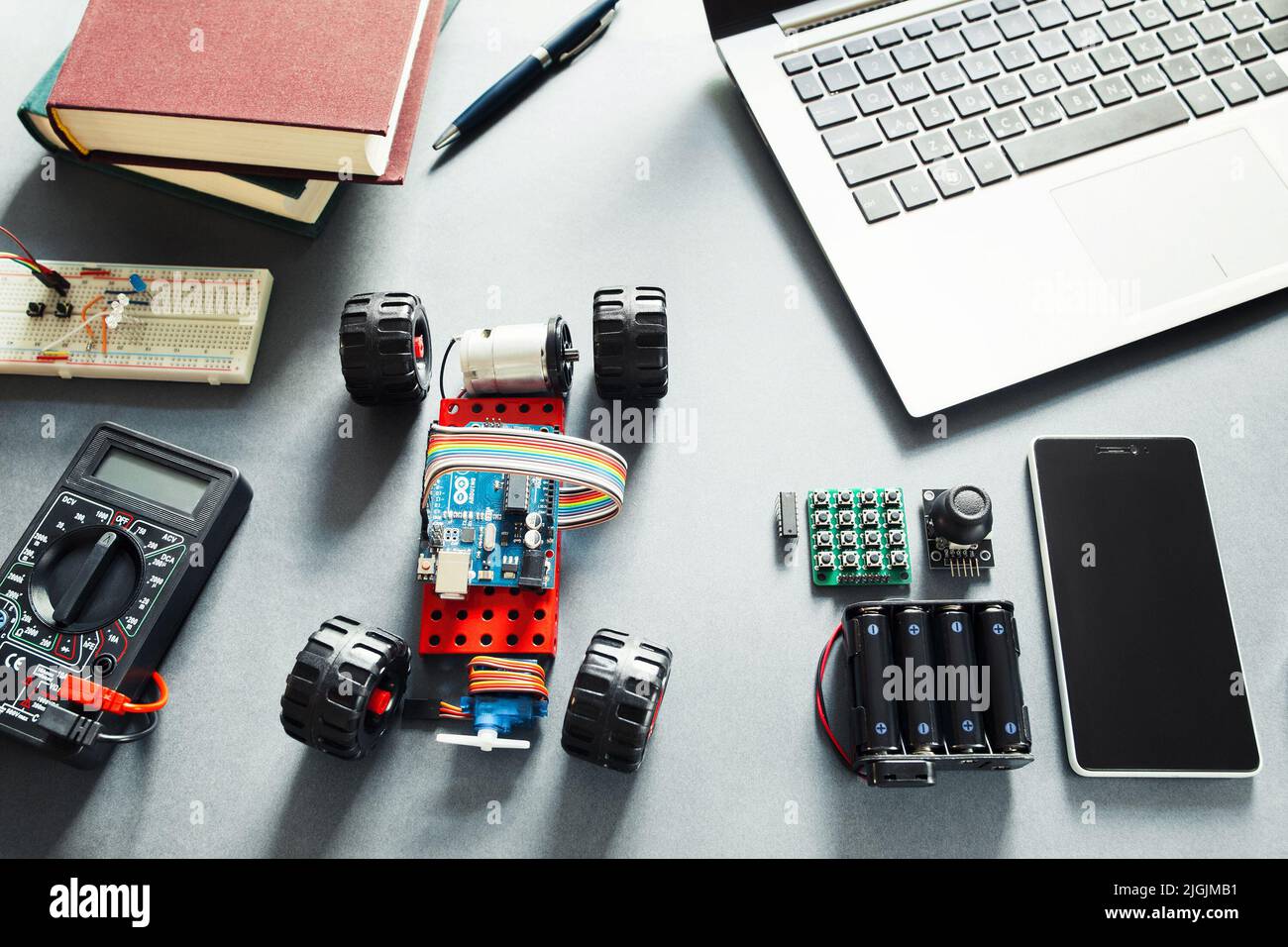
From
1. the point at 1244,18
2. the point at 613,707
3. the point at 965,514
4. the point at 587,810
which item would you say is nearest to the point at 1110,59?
the point at 1244,18

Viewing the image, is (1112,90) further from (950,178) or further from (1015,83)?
(950,178)

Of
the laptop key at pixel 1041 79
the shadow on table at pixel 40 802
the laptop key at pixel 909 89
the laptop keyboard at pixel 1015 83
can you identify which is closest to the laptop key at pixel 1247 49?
the laptop keyboard at pixel 1015 83

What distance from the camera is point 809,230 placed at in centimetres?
161

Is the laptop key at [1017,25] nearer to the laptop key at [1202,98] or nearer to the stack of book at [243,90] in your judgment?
the laptop key at [1202,98]

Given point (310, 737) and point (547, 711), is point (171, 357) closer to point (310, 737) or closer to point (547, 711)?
point (310, 737)

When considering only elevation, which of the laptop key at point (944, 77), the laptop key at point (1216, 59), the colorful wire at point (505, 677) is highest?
the laptop key at point (944, 77)

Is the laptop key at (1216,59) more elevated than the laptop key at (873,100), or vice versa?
the laptop key at (873,100)

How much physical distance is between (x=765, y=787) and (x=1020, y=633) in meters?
0.46

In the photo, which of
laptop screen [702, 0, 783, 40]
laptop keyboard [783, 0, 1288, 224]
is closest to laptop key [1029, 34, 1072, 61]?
laptop keyboard [783, 0, 1288, 224]

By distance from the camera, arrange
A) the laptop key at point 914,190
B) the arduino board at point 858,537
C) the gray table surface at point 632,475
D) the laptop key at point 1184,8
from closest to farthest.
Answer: the gray table surface at point 632,475 → the arduino board at point 858,537 → the laptop key at point 914,190 → the laptop key at point 1184,8

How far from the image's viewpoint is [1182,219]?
4.94 ft

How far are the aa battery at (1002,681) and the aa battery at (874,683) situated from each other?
13cm

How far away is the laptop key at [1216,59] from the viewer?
1581mm
